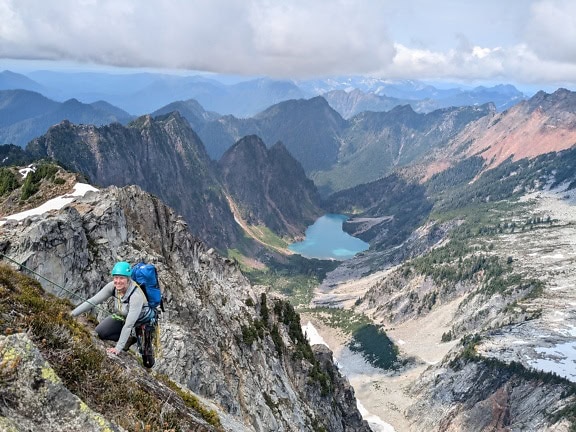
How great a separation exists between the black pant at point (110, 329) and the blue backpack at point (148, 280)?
135 cm

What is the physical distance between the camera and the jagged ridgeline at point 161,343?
11.2 m

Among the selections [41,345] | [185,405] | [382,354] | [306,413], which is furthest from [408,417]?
[41,345]

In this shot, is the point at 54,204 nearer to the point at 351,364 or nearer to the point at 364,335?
the point at 351,364

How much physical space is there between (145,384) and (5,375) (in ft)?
18.3

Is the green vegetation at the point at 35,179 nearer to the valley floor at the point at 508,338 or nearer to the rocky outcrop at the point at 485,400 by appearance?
the rocky outcrop at the point at 485,400

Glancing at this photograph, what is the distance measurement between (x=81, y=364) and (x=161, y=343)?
23.6 meters

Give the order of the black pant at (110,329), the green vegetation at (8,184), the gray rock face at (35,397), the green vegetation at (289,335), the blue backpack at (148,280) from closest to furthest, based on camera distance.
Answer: the gray rock face at (35,397) → the blue backpack at (148,280) → the black pant at (110,329) → the green vegetation at (289,335) → the green vegetation at (8,184)

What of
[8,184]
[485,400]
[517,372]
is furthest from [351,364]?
[8,184]

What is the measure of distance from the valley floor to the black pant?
98806mm

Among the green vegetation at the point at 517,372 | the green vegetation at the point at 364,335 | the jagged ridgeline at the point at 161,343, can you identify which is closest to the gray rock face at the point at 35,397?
the jagged ridgeline at the point at 161,343

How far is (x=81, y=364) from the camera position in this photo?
38.4 ft

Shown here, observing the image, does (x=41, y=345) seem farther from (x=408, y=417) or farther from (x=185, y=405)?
(x=408, y=417)

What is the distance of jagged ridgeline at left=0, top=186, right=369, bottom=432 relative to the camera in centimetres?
1116

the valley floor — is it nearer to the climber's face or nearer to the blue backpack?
the blue backpack
